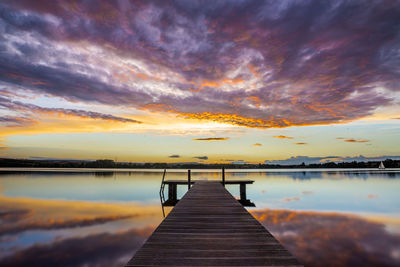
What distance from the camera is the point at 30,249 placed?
8789 millimetres

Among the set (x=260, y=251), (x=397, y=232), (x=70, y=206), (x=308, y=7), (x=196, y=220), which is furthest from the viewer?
(x=70, y=206)

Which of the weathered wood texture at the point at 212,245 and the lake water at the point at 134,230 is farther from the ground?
the weathered wood texture at the point at 212,245

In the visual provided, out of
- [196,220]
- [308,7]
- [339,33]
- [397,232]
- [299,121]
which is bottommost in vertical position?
[397,232]

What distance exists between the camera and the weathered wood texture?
3.62 metres

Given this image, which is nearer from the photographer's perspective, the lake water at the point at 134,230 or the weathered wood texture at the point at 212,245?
the weathered wood texture at the point at 212,245

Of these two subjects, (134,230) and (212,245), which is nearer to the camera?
(212,245)

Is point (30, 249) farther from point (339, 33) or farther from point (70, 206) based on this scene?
point (339, 33)

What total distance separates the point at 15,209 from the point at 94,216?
6.64 metres

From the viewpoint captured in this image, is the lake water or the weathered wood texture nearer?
the weathered wood texture

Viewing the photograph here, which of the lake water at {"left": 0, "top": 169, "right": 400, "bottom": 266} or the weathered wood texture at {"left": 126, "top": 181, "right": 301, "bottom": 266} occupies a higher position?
the weathered wood texture at {"left": 126, "top": 181, "right": 301, "bottom": 266}

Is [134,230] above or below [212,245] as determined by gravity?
below

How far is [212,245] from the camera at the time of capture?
4.36m

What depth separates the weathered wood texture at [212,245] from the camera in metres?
3.62

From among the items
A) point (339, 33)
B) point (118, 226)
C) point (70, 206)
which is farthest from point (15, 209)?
point (339, 33)
